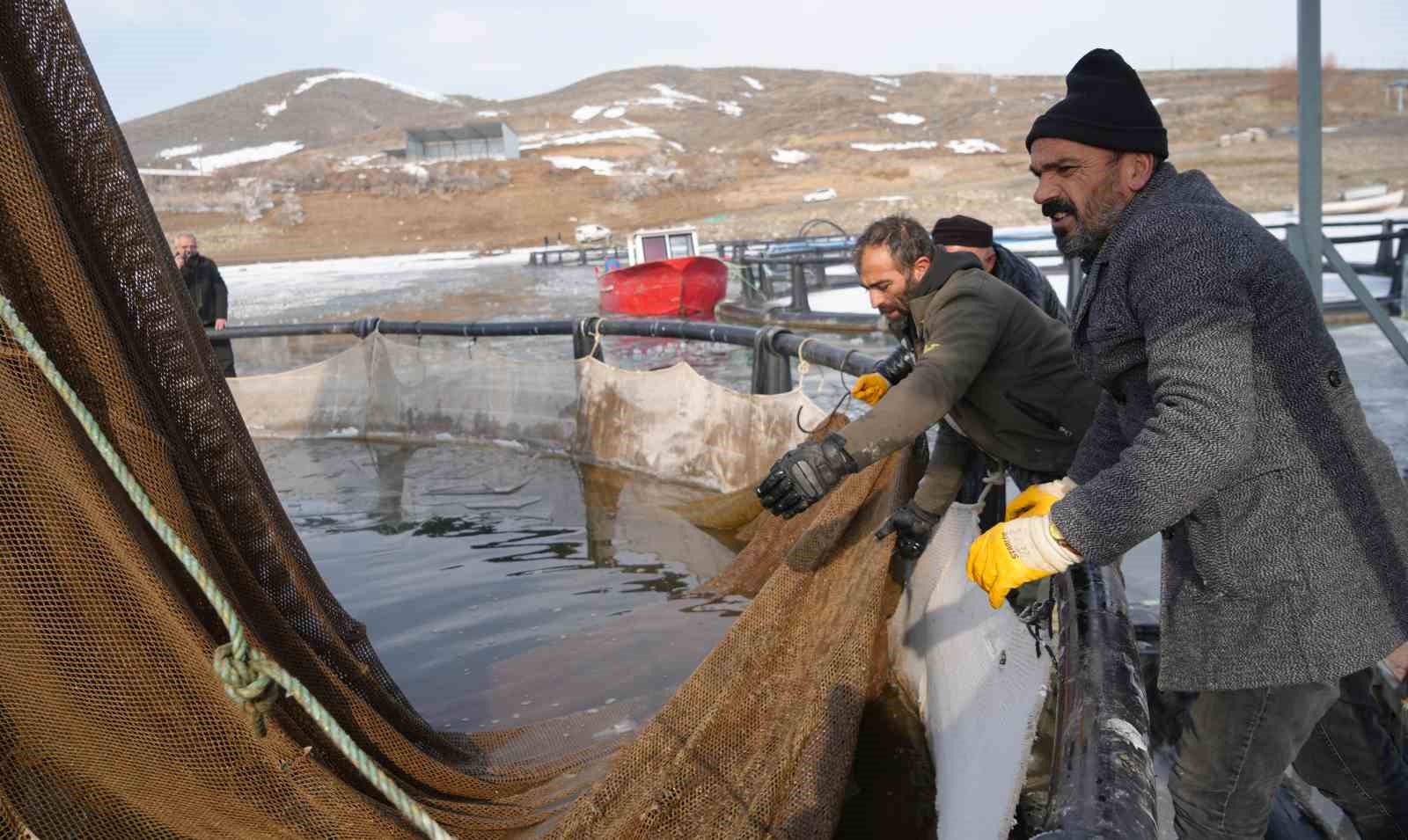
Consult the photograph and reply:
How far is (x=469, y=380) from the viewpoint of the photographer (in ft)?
29.5

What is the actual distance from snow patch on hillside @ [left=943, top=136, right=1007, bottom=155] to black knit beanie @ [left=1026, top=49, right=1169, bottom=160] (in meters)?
66.4

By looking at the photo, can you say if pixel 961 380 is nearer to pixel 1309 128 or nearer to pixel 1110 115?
pixel 1110 115

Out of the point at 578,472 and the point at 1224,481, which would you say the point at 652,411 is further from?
the point at 1224,481

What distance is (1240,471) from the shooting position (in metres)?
1.93

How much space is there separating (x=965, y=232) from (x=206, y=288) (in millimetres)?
8079

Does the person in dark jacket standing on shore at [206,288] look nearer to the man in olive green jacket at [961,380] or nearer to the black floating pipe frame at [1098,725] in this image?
the man in olive green jacket at [961,380]

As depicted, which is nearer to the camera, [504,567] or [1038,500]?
[1038,500]

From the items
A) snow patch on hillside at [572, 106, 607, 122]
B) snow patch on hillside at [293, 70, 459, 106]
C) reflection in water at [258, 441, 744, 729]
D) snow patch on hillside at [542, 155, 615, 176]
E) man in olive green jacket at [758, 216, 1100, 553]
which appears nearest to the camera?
man in olive green jacket at [758, 216, 1100, 553]

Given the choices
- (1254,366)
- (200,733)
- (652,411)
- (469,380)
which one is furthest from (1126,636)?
(469,380)

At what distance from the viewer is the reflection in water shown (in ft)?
13.3

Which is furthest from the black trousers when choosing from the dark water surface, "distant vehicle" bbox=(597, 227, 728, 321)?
"distant vehicle" bbox=(597, 227, 728, 321)

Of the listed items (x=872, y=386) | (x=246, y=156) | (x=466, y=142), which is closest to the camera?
(x=872, y=386)

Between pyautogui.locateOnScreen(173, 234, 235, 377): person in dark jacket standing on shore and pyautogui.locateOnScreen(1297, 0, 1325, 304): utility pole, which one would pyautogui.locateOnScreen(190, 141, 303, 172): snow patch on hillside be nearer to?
pyautogui.locateOnScreen(173, 234, 235, 377): person in dark jacket standing on shore

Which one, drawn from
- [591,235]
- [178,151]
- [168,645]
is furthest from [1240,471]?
[178,151]
